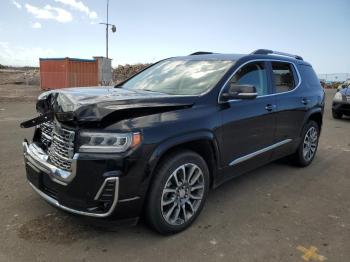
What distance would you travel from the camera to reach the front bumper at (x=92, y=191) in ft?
9.53

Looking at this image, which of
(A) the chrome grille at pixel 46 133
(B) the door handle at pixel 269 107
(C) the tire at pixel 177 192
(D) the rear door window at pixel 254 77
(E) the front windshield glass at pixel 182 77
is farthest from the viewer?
(B) the door handle at pixel 269 107

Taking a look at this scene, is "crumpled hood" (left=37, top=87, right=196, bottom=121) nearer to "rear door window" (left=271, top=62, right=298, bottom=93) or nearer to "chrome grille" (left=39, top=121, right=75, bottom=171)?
"chrome grille" (left=39, top=121, right=75, bottom=171)

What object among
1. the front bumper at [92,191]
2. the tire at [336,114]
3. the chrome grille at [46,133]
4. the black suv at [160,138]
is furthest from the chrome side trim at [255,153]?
the tire at [336,114]

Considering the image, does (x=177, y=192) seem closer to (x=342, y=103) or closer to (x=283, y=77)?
(x=283, y=77)

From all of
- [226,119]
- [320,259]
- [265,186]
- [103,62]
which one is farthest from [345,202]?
[103,62]

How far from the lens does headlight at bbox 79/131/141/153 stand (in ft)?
9.61

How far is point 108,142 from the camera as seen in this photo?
2.96m

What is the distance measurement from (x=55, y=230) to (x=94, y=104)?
1.34 m

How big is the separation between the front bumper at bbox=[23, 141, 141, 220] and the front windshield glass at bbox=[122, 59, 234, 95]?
140 centimetres

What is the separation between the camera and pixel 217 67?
4227mm

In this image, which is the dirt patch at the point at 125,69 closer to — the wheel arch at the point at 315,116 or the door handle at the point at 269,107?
the wheel arch at the point at 315,116

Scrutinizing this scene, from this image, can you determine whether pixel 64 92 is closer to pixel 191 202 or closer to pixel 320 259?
pixel 191 202

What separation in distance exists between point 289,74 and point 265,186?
1.74 m

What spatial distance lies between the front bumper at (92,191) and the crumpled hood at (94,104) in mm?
361
